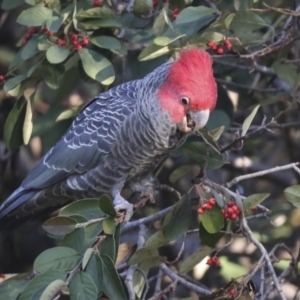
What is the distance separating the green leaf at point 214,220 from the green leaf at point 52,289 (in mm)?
540

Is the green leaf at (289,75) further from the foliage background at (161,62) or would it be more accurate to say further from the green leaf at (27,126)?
the green leaf at (27,126)

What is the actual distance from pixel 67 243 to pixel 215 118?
108cm

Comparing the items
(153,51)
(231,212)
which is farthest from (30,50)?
(231,212)

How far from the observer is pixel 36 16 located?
261cm

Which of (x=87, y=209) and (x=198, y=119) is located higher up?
(x=87, y=209)

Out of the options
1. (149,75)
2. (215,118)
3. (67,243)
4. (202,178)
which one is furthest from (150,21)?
(67,243)

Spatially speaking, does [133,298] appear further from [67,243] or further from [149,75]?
[149,75]

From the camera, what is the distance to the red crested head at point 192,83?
2.54m

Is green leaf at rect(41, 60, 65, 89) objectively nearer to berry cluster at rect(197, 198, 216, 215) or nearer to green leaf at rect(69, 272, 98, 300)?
berry cluster at rect(197, 198, 216, 215)

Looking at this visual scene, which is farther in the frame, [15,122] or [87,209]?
[15,122]

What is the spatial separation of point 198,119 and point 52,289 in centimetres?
99

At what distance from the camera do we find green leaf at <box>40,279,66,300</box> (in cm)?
191

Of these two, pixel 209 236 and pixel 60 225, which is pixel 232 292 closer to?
pixel 209 236

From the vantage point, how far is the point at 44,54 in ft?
8.86
